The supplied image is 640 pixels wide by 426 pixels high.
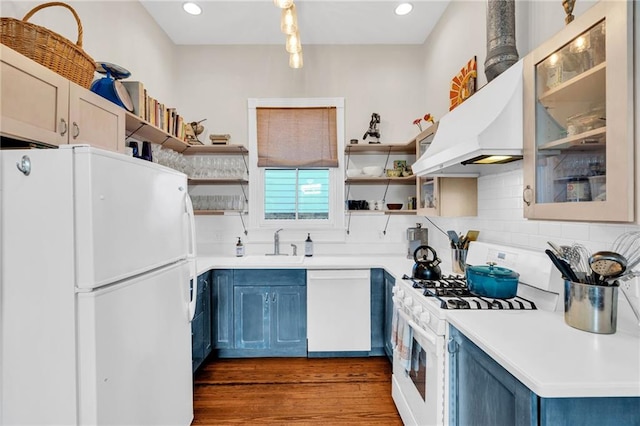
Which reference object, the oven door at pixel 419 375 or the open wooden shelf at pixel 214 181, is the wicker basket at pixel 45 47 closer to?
the open wooden shelf at pixel 214 181

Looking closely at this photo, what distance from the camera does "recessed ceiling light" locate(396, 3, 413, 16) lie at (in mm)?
2877

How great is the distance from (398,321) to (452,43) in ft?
7.94

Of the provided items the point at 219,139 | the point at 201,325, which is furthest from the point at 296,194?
the point at 201,325

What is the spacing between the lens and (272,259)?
3219 mm

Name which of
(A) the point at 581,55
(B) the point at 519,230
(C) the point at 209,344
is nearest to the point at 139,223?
(C) the point at 209,344

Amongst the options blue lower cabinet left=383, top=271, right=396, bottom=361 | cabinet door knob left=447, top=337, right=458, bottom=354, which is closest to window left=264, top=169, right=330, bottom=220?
blue lower cabinet left=383, top=271, right=396, bottom=361

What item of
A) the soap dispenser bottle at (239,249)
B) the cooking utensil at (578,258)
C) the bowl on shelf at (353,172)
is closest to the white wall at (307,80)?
the bowl on shelf at (353,172)

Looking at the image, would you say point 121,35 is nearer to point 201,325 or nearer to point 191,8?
point 191,8

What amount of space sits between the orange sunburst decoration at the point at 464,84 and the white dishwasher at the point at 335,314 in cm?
178

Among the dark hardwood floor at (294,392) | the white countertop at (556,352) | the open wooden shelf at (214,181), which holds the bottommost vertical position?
the dark hardwood floor at (294,392)

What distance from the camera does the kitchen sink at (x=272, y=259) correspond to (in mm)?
2950

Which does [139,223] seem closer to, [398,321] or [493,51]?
[398,321]

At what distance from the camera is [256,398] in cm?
233

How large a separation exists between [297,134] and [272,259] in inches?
53.9
